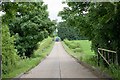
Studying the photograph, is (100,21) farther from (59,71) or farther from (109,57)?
(59,71)

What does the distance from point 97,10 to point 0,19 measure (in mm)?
5942

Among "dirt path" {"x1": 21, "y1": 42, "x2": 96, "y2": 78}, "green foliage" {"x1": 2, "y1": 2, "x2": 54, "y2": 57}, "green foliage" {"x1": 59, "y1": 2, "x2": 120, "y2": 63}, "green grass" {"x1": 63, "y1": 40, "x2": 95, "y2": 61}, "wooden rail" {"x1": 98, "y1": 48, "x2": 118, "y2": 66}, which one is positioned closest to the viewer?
"green foliage" {"x1": 59, "y1": 2, "x2": 120, "y2": 63}

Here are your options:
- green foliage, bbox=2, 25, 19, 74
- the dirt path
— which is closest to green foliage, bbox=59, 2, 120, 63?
the dirt path

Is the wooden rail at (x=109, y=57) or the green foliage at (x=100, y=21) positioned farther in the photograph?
the wooden rail at (x=109, y=57)

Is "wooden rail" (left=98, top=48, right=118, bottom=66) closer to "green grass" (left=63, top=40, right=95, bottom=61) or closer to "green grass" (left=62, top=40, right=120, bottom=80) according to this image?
"green grass" (left=62, top=40, right=120, bottom=80)

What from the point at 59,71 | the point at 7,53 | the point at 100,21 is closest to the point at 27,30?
the point at 59,71

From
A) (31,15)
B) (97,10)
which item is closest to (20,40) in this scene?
(31,15)

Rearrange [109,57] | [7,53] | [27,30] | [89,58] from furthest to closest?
[27,30], [89,58], [7,53], [109,57]

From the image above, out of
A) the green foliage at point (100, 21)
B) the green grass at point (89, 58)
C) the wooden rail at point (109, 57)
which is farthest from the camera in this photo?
the wooden rail at point (109, 57)

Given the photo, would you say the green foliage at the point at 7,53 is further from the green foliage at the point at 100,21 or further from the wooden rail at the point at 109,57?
the wooden rail at the point at 109,57

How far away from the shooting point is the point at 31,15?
125 feet

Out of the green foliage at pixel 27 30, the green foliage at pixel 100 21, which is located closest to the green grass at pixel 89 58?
the green foliage at pixel 100 21

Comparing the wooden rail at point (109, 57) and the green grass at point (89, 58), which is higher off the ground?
the wooden rail at point (109, 57)

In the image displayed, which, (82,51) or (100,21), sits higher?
(100,21)
